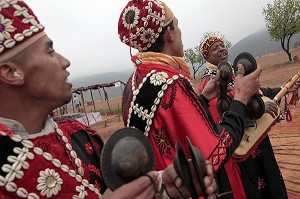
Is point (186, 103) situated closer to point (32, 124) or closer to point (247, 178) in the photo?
point (32, 124)

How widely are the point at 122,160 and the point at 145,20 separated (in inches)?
54.9

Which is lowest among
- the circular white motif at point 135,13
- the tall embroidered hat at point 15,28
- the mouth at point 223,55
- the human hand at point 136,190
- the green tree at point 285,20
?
the green tree at point 285,20

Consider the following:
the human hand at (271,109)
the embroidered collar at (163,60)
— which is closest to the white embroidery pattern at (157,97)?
the embroidered collar at (163,60)

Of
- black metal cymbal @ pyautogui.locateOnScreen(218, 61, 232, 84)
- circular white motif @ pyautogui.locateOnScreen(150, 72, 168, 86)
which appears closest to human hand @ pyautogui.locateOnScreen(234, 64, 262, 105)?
black metal cymbal @ pyautogui.locateOnScreen(218, 61, 232, 84)

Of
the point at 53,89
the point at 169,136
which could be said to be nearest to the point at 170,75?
the point at 169,136

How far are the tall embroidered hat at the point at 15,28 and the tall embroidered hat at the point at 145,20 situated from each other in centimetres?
98

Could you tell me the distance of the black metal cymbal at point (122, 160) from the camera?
1.10 meters

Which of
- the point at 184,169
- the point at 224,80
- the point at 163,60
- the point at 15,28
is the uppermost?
the point at 15,28

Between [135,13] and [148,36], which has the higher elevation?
[135,13]

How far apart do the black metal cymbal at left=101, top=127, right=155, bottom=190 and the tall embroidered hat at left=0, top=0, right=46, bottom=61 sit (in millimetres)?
639

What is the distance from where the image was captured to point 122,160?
1.10 m

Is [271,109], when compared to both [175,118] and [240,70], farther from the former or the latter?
[175,118]

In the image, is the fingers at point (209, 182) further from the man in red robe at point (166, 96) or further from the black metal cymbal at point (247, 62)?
the black metal cymbal at point (247, 62)

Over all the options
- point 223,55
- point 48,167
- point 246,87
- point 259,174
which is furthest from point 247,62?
point 223,55
